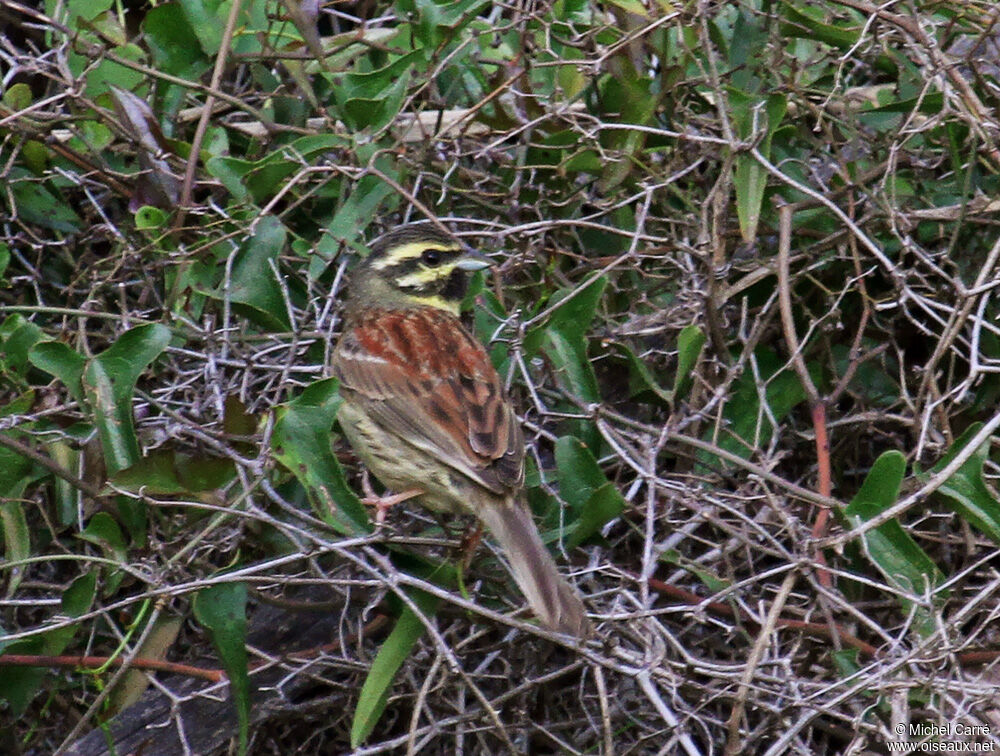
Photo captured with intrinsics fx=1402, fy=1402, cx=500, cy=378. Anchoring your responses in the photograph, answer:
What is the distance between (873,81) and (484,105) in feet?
4.93

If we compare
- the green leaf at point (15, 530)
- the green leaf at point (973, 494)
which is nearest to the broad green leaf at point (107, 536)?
the green leaf at point (15, 530)

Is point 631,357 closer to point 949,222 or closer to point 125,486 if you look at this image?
point 949,222

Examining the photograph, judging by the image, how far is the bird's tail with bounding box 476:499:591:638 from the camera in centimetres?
354

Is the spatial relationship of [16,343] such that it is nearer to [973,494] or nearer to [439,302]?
[439,302]

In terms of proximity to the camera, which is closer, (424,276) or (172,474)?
(172,474)

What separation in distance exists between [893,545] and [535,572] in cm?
93

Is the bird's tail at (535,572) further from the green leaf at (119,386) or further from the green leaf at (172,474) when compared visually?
the green leaf at (119,386)

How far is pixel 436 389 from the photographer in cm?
434

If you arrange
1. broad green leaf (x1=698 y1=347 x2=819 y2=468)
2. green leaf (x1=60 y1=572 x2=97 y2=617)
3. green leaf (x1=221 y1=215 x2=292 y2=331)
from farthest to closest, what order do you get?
broad green leaf (x1=698 y1=347 x2=819 y2=468) → green leaf (x1=221 y1=215 x2=292 y2=331) → green leaf (x1=60 y1=572 x2=97 y2=617)

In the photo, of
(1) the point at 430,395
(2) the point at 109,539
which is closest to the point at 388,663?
(2) the point at 109,539

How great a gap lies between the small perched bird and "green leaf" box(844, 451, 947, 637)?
78 centimetres

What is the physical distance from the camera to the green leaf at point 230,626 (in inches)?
145

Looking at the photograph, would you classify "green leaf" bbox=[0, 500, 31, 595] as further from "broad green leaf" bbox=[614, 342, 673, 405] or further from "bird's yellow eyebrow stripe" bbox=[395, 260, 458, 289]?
"broad green leaf" bbox=[614, 342, 673, 405]

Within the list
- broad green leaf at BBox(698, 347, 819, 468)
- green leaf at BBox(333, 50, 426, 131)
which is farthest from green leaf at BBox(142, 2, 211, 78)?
broad green leaf at BBox(698, 347, 819, 468)
